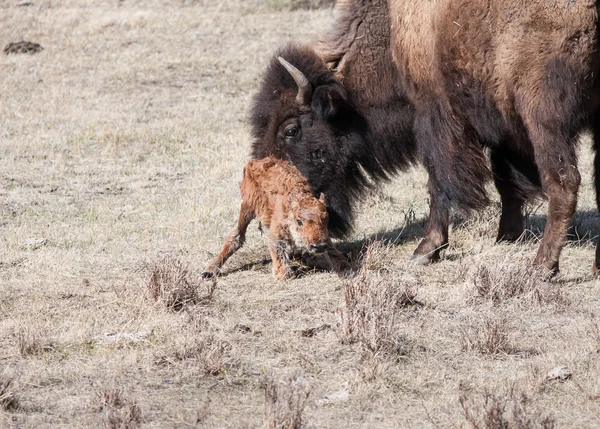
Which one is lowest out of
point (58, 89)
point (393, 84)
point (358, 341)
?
point (58, 89)

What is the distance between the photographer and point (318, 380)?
17.1 ft

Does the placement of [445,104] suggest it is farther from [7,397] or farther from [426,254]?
[7,397]

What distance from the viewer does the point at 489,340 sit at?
18.1 ft

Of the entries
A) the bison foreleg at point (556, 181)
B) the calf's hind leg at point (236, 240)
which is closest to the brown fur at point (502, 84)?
the bison foreleg at point (556, 181)

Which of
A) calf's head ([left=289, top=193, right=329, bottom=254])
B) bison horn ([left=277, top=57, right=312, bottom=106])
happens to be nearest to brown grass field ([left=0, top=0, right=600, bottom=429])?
calf's head ([left=289, top=193, right=329, bottom=254])

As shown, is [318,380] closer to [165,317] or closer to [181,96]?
[165,317]

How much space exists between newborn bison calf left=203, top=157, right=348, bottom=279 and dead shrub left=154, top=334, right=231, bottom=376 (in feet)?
4.60

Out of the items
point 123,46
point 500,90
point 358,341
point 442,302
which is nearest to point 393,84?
point 500,90

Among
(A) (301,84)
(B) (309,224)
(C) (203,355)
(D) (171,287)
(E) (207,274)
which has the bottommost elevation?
(E) (207,274)

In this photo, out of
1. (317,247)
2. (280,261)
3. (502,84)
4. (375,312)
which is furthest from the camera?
(280,261)

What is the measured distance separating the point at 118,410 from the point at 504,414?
182cm

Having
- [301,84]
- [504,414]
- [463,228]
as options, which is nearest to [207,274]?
[301,84]

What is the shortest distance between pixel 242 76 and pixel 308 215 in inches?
302

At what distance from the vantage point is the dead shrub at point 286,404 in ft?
14.6
